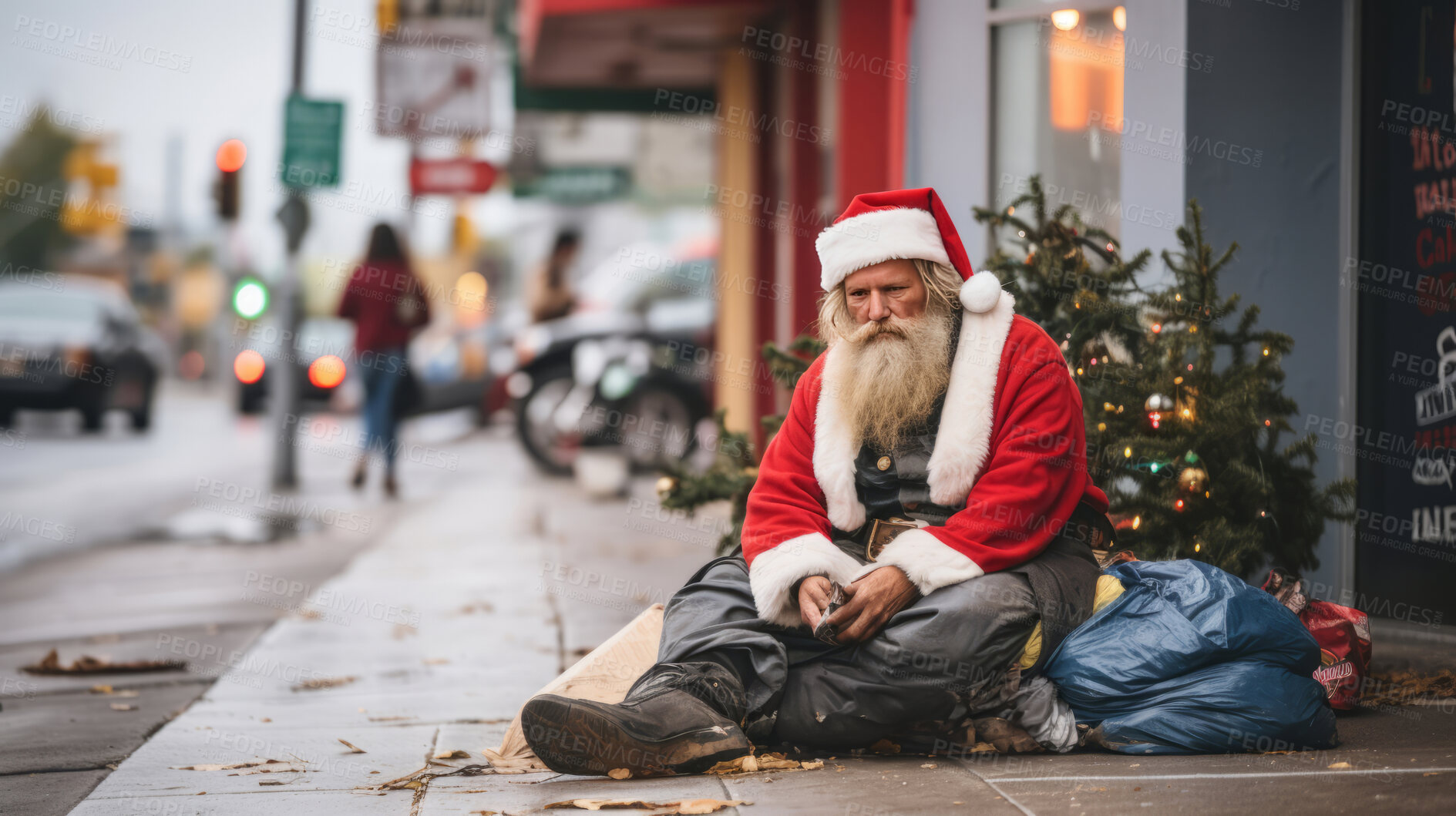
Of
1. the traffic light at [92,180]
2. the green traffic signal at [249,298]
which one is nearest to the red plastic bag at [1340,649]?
the green traffic signal at [249,298]

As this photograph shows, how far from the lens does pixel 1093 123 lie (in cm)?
589

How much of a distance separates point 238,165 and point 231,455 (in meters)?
6.38

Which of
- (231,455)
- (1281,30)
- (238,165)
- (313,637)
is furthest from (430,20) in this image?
(1281,30)

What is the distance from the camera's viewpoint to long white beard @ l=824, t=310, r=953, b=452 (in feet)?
11.5

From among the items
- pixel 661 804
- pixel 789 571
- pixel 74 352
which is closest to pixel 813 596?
pixel 789 571

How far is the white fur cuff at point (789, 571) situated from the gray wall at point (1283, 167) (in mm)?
2453

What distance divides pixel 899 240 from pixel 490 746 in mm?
1857

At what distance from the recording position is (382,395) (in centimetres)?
1132

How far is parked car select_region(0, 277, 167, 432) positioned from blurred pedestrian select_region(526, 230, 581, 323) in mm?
8487

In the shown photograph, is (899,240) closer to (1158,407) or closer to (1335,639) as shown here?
(1158,407)

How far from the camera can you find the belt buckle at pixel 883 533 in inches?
139

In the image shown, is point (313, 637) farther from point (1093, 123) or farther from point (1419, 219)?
point (1419, 219)

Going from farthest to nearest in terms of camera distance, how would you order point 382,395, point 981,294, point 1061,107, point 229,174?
point 229,174 → point 382,395 → point 1061,107 → point 981,294

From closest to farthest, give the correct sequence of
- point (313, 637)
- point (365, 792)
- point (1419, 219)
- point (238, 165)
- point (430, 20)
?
point (365, 792)
point (1419, 219)
point (313, 637)
point (238, 165)
point (430, 20)
